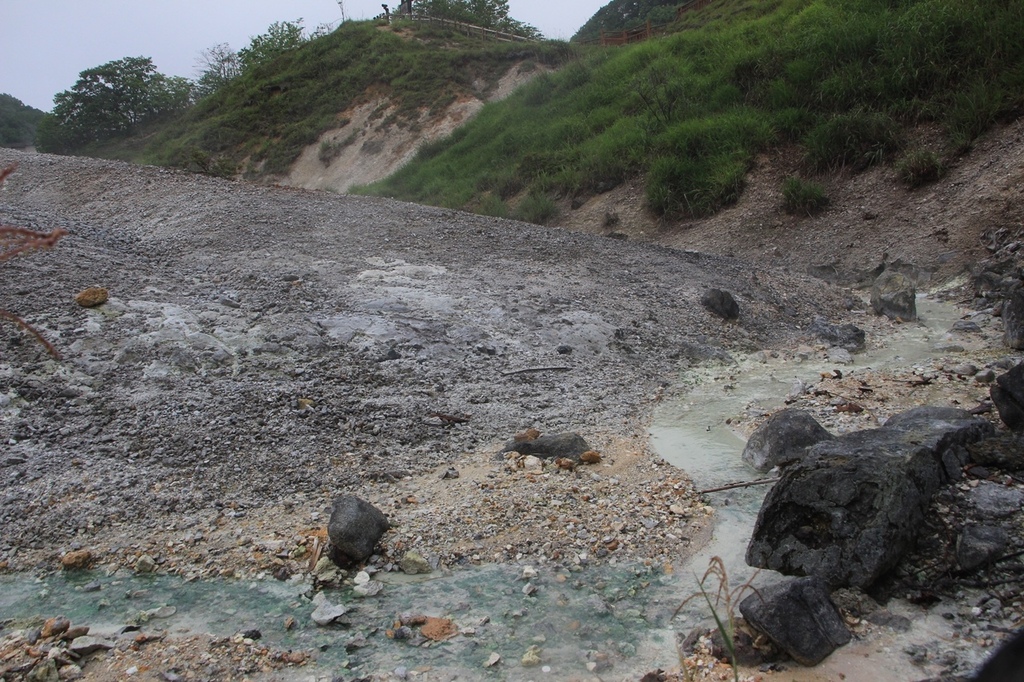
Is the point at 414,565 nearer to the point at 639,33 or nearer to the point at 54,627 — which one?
the point at 54,627

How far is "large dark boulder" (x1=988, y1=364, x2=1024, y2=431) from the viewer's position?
11.8ft

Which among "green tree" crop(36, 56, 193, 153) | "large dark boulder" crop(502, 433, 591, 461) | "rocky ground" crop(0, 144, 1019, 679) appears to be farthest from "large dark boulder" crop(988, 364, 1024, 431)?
"green tree" crop(36, 56, 193, 153)

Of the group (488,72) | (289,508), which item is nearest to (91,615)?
(289,508)

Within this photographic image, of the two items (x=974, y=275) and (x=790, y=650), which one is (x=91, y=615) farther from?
(x=974, y=275)

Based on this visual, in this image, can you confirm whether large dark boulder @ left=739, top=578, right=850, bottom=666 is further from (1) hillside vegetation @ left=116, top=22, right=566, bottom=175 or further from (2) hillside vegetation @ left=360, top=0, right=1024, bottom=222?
(1) hillside vegetation @ left=116, top=22, right=566, bottom=175

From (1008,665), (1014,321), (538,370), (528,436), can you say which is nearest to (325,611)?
(528,436)

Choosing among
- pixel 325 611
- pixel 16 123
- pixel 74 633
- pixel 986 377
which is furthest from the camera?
pixel 16 123

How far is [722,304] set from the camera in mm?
6465

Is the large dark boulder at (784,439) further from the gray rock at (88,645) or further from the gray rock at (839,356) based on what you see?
the gray rock at (88,645)

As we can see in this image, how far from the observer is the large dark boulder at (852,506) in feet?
8.77

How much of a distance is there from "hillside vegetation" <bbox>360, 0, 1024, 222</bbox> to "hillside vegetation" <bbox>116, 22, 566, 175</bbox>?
7612 millimetres

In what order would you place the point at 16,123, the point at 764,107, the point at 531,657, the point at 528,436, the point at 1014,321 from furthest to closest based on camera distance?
1. the point at 16,123
2. the point at 764,107
3. the point at 1014,321
4. the point at 528,436
5. the point at 531,657

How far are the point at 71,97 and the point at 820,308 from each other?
3109 centimetres

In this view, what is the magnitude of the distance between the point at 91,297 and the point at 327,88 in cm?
2123
